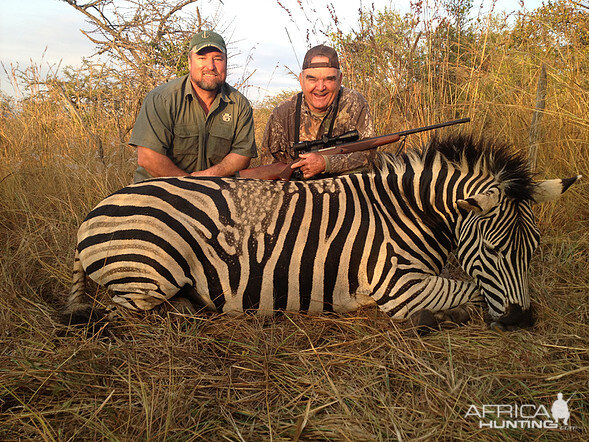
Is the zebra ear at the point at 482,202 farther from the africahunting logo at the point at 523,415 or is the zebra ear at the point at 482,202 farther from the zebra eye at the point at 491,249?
the africahunting logo at the point at 523,415

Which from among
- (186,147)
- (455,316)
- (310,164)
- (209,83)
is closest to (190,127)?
(186,147)

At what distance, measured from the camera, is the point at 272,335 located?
8.59 ft

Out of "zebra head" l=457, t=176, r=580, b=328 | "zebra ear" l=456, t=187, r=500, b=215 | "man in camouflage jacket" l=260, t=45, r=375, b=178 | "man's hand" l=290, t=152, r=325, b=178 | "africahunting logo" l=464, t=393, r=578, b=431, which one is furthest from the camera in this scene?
"man in camouflage jacket" l=260, t=45, r=375, b=178

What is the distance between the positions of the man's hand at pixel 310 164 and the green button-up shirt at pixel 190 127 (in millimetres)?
1107

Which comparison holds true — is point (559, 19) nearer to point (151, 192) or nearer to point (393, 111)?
point (393, 111)

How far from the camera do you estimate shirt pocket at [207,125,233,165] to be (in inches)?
186

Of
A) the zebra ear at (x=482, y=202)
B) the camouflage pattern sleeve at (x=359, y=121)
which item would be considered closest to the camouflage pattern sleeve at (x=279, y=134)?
the camouflage pattern sleeve at (x=359, y=121)

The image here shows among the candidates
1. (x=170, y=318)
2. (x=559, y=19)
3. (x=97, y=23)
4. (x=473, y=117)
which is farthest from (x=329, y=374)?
(x=97, y=23)

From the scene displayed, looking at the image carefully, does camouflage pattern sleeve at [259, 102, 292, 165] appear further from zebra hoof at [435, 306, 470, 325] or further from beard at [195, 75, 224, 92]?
zebra hoof at [435, 306, 470, 325]

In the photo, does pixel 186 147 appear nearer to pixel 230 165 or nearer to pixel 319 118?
pixel 230 165

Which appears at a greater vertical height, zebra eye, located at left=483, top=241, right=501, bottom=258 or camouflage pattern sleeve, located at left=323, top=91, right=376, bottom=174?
camouflage pattern sleeve, located at left=323, top=91, right=376, bottom=174

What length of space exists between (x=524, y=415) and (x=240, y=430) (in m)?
1.31

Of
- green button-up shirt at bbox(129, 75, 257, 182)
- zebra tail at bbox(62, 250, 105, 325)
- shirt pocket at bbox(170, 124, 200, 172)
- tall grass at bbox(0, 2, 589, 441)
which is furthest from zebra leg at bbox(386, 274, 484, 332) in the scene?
shirt pocket at bbox(170, 124, 200, 172)

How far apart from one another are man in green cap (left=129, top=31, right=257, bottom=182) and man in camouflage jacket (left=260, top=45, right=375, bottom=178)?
37cm
